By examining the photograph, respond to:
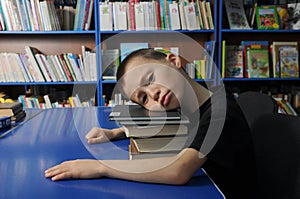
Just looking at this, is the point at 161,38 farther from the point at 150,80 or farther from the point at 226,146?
the point at 226,146

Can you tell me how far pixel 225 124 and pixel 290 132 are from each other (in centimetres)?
21

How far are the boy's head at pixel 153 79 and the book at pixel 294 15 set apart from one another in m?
2.01

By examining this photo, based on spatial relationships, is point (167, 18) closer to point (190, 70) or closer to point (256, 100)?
point (190, 70)

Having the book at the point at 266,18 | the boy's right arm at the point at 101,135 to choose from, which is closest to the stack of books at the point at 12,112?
the boy's right arm at the point at 101,135

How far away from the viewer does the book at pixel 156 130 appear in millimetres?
736

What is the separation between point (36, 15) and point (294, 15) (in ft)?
7.06

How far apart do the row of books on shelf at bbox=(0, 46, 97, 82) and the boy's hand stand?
190cm

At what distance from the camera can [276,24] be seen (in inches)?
99.7

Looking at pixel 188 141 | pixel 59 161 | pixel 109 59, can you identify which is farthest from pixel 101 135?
pixel 109 59

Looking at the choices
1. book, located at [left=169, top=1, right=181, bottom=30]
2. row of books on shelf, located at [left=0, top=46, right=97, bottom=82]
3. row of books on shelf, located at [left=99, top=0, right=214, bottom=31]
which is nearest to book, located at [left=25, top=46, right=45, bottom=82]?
row of books on shelf, located at [left=0, top=46, right=97, bottom=82]

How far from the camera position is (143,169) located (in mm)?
600

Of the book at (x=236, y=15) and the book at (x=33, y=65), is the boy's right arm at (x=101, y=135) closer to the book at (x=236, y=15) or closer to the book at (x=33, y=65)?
the book at (x=33, y=65)

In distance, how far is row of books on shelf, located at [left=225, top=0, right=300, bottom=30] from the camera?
2523mm

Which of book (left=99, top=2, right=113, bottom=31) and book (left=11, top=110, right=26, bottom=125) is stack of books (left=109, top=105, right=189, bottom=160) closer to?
book (left=11, top=110, right=26, bottom=125)
